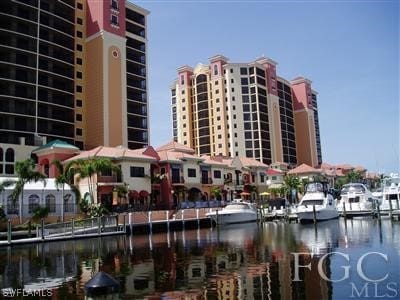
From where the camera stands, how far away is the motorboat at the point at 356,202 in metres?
65.4

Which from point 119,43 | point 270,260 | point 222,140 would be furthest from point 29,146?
point 222,140

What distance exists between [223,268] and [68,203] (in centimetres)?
3723

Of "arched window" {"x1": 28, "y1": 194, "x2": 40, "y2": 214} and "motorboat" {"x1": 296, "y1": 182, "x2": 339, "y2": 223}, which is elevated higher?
"arched window" {"x1": 28, "y1": 194, "x2": 40, "y2": 214}

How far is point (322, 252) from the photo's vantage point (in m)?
30.0

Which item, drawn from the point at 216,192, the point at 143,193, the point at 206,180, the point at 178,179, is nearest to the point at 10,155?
the point at 143,193

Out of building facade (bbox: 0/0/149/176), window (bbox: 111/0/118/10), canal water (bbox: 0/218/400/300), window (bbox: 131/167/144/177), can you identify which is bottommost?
canal water (bbox: 0/218/400/300)

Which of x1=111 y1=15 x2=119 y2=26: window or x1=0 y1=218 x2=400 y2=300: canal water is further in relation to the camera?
x1=111 y1=15 x2=119 y2=26: window

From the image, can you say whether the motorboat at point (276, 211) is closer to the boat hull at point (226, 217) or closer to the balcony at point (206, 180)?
the boat hull at point (226, 217)

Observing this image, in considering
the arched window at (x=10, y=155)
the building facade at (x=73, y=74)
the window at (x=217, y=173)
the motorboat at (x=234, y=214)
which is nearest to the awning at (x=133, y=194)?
the motorboat at (x=234, y=214)

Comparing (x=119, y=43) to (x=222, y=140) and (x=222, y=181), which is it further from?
(x=222, y=140)

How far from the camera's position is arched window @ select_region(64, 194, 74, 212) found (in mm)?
56684

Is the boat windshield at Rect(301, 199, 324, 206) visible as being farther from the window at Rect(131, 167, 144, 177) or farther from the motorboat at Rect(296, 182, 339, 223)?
the window at Rect(131, 167, 144, 177)

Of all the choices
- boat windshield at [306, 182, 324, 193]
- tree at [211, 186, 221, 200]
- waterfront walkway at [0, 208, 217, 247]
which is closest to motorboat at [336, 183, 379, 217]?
boat windshield at [306, 182, 324, 193]

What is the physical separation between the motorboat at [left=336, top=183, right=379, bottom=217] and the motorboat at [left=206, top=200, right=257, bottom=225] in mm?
14198
